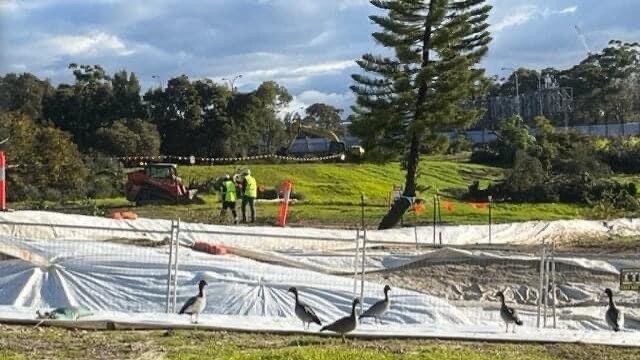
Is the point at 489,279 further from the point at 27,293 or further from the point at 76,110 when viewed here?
the point at 76,110

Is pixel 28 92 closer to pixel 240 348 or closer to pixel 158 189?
pixel 158 189

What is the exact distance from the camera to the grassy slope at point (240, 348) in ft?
24.8

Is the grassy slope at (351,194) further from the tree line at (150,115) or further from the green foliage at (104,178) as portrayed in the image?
the tree line at (150,115)

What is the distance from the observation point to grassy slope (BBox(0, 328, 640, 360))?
7.57 metres

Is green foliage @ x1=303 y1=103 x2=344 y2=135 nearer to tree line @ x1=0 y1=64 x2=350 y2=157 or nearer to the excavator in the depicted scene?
the excavator

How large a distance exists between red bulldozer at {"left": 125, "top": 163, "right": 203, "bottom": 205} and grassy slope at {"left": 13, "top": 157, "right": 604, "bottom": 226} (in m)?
0.61

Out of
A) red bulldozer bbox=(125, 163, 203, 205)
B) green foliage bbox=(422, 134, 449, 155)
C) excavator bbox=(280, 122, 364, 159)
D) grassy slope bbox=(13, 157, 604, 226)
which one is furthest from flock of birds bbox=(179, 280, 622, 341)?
excavator bbox=(280, 122, 364, 159)

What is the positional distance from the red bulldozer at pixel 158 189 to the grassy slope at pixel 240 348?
80.5 feet

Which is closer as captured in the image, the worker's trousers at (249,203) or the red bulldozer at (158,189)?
the worker's trousers at (249,203)

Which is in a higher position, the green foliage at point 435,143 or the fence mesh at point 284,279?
the green foliage at point 435,143

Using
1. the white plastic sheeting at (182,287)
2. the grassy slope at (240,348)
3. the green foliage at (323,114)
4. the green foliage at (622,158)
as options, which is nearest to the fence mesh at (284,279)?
the white plastic sheeting at (182,287)

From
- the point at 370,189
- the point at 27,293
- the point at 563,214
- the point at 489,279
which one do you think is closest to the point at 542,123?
the point at 370,189

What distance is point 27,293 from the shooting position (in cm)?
1132

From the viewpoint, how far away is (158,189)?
3341 centimetres
